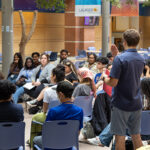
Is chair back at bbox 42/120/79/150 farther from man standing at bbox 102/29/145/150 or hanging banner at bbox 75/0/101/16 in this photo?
hanging banner at bbox 75/0/101/16

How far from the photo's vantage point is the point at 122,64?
13.9 feet

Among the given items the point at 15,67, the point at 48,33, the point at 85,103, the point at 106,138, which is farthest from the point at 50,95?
the point at 48,33

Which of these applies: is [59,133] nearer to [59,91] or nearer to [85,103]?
[59,91]

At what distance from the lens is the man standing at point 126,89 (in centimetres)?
425

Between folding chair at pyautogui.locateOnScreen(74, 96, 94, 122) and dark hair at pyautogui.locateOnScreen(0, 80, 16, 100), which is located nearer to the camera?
dark hair at pyautogui.locateOnScreen(0, 80, 16, 100)

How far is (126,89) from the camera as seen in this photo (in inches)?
169

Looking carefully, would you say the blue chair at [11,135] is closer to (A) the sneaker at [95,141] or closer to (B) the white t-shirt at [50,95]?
(B) the white t-shirt at [50,95]

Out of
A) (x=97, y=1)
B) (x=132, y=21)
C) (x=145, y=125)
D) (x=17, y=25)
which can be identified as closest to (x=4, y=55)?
(x=97, y=1)

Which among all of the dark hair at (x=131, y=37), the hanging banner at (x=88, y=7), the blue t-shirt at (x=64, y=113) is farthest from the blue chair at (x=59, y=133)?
the hanging banner at (x=88, y=7)

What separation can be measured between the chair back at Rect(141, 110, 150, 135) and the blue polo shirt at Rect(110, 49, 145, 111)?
349 millimetres

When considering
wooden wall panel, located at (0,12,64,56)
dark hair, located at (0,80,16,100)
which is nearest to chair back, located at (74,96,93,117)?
dark hair, located at (0,80,16,100)

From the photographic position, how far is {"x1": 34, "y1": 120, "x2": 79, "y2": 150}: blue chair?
420cm

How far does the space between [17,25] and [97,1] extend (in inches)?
452

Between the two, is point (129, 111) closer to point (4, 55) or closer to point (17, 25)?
point (4, 55)
